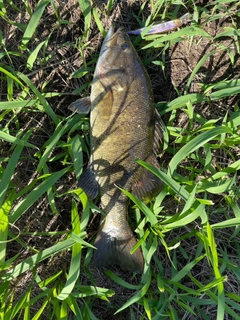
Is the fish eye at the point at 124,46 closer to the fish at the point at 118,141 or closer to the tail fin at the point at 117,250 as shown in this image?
the fish at the point at 118,141

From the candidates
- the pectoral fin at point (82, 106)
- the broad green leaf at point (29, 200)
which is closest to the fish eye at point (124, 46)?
the pectoral fin at point (82, 106)

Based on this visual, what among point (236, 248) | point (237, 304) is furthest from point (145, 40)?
point (237, 304)

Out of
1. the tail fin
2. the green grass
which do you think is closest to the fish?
the tail fin

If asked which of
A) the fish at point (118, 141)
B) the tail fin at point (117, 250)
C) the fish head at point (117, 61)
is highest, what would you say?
the fish head at point (117, 61)

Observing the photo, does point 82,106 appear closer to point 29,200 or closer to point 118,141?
point 118,141

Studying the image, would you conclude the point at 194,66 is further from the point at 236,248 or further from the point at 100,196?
the point at 236,248

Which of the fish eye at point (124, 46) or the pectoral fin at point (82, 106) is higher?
the fish eye at point (124, 46)
